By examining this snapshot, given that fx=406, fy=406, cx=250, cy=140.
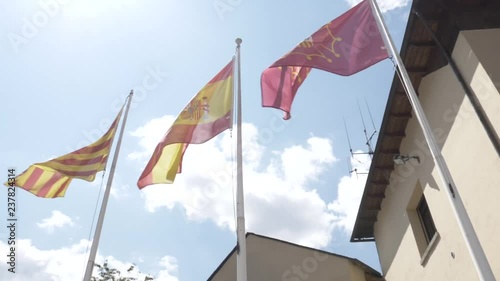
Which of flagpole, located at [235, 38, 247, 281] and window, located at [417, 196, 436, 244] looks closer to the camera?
flagpole, located at [235, 38, 247, 281]

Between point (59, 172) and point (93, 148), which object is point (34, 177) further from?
point (93, 148)

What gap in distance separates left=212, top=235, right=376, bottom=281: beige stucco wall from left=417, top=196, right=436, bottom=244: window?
3.02 metres

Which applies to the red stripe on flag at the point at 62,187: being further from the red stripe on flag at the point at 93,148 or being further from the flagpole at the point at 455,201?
the flagpole at the point at 455,201

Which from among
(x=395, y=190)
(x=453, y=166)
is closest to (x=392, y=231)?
(x=395, y=190)

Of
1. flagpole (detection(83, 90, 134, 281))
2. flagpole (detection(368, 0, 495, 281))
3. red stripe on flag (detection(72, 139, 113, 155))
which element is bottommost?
flagpole (detection(368, 0, 495, 281))

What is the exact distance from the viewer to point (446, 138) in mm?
8953

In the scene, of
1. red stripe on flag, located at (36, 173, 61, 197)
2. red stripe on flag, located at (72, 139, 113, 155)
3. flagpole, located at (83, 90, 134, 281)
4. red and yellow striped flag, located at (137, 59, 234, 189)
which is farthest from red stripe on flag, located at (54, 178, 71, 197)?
red and yellow striped flag, located at (137, 59, 234, 189)

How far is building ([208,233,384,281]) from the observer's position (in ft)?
43.0

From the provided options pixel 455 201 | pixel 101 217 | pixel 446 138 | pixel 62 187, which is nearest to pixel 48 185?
pixel 62 187

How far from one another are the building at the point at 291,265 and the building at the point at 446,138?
146cm

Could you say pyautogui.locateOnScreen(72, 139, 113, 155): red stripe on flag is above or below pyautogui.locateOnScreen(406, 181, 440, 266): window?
above

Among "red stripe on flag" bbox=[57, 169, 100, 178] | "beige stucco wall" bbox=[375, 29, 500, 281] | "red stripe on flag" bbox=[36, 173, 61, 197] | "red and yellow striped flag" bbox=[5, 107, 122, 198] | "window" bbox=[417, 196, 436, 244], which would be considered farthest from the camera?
"window" bbox=[417, 196, 436, 244]

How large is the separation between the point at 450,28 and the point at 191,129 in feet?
18.8

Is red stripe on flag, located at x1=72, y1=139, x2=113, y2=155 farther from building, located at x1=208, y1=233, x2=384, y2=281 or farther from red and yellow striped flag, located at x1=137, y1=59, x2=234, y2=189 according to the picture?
building, located at x1=208, y1=233, x2=384, y2=281
